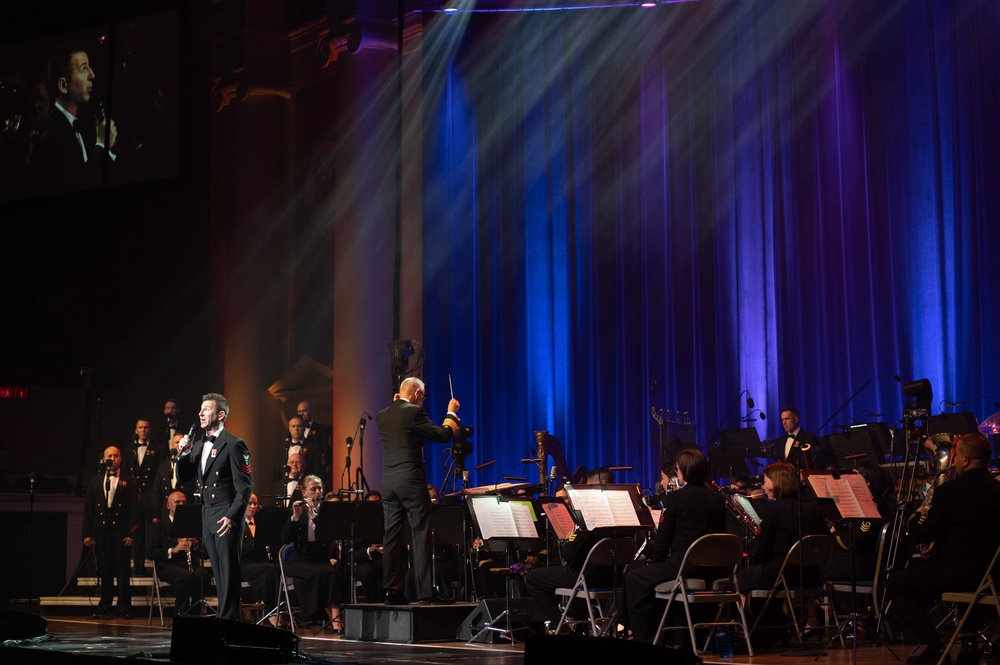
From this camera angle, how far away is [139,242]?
20.2 metres

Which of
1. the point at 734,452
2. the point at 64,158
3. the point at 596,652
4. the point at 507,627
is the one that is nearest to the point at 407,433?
the point at 507,627

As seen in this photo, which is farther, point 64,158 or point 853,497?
point 64,158

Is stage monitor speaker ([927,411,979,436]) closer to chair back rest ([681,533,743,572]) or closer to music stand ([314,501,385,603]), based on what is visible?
chair back rest ([681,533,743,572])

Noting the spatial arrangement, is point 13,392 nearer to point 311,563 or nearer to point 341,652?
point 311,563

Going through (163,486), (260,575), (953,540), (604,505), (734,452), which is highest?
(734,452)

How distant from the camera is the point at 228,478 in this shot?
7.86m

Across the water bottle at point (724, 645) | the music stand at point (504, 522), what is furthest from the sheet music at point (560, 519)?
the water bottle at point (724, 645)

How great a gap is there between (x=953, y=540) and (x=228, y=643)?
12.6 feet

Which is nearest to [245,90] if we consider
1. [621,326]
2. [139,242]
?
[139,242]

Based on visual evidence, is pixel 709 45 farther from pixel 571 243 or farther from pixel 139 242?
pixel 139 242

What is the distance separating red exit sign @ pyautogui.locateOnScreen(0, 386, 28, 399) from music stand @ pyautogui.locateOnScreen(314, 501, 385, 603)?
1128cm

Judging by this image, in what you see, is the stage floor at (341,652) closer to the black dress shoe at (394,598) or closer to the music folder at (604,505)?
the black dress shoe at (394,598)

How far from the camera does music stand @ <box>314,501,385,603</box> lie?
9.41 metres

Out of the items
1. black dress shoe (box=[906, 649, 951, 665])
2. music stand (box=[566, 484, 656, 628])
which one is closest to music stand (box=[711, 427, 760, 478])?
music stand (box=[566, 484, 656, 628])
